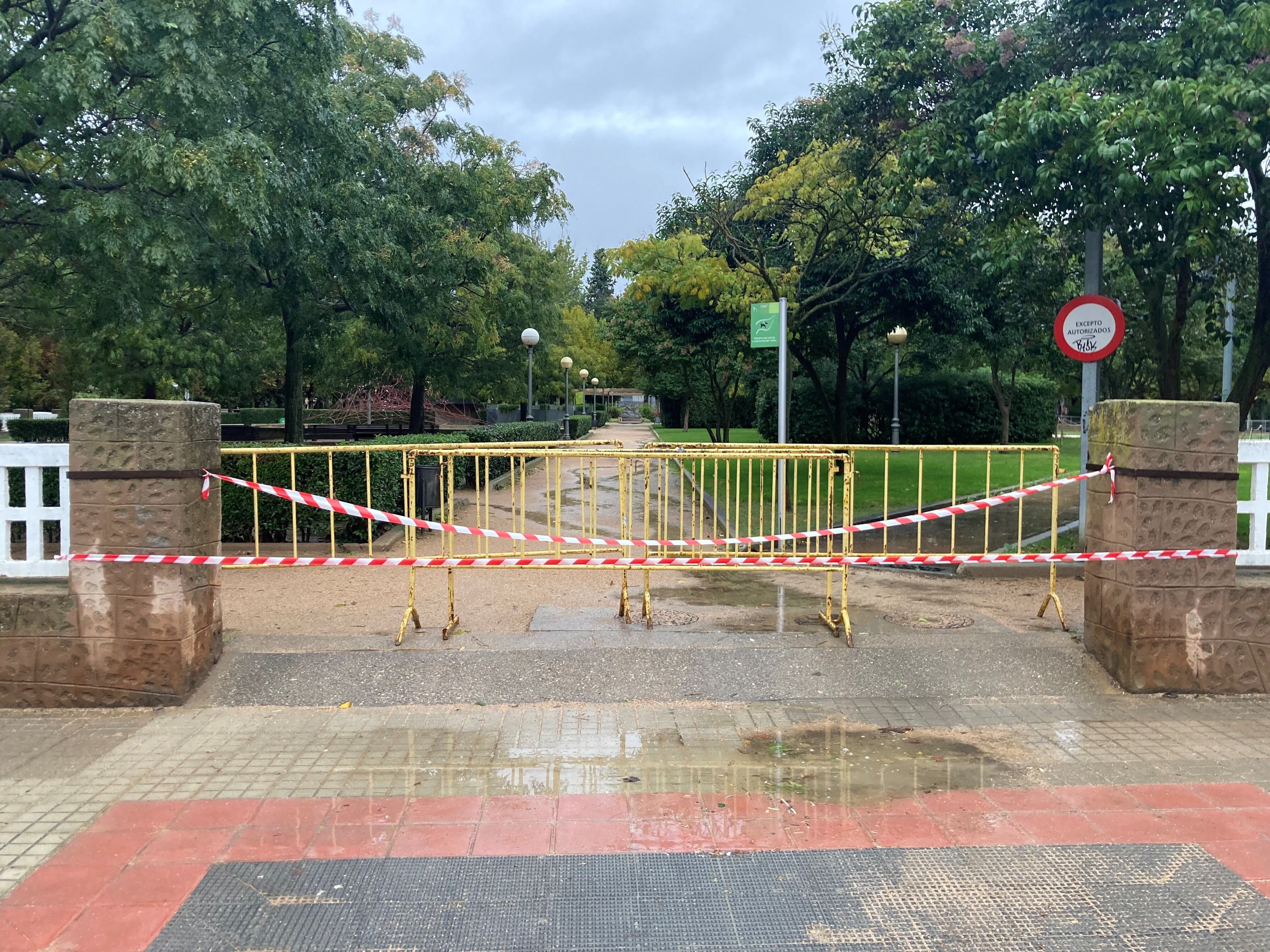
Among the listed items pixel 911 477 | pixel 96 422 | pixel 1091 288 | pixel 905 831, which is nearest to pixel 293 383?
pixel 911 477

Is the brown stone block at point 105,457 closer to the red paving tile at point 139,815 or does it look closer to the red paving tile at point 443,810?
the red paving tile at point 139,815

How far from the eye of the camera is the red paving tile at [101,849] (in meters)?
3.71

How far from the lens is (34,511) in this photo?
5.71 meters

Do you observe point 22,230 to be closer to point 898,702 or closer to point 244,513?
point 244,513

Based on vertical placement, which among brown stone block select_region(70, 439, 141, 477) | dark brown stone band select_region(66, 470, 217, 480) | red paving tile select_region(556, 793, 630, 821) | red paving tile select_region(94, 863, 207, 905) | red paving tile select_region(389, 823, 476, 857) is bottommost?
red paving tile select_region(94, 863, 207, 905)

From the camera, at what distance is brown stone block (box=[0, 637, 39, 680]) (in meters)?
5.51

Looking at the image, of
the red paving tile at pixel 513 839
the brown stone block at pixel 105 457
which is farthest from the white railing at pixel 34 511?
the red paving tile at pixel 513 839

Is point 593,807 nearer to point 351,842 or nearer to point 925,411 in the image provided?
point 351,842

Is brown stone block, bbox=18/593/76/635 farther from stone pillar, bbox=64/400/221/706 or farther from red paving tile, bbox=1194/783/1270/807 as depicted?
red paving tile, bbox=1194/783/1270/807

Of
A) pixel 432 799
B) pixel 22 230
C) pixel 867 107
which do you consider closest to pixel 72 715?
pixel 432 799

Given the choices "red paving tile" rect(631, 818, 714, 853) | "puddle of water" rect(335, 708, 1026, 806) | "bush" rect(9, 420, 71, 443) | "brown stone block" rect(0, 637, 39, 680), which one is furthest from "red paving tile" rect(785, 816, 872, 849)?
"bush" rect(9, 420, 71, 443)

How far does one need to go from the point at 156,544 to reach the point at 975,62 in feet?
32.9

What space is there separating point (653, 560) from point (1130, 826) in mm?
3554

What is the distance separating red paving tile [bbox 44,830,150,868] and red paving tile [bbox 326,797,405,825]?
754mm
